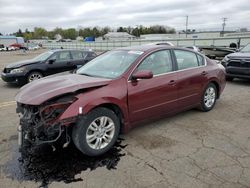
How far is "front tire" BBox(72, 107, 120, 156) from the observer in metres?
3.54

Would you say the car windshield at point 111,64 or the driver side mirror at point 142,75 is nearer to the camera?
the driver side mirror at point 142,75

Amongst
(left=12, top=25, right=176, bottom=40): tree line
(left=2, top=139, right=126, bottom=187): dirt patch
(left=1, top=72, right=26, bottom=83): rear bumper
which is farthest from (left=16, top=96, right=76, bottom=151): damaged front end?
(left=12, top=25, right=176, bottom=40): tree line

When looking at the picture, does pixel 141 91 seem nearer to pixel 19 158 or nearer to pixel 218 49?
pixel 19 158

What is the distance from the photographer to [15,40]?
297 feet

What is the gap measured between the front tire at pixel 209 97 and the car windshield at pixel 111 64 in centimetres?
211

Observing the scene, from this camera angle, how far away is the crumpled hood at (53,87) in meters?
3.49

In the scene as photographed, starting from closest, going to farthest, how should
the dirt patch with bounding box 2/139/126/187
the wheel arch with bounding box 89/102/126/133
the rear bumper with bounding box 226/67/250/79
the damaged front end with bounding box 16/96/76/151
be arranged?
the dirt patch with bounding box 2/139/126/187, the damaged front end with bounding box 16/96/76/151, the wheel arch with bounding box 89/102/126/133, the rear bumper with bounding box 226/67/250/79

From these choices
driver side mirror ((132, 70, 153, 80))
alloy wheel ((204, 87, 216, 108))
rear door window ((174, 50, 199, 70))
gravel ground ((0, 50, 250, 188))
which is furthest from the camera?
alloy wheel ((204, 87, 216, 108))

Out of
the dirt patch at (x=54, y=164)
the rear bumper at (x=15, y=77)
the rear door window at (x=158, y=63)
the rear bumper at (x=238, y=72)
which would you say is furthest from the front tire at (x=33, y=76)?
the rear bumper at (x=238, y=72)

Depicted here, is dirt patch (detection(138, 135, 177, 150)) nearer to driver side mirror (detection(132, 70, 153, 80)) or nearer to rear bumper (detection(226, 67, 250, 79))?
driver side mirror (detection(132, 70, 153, 80))

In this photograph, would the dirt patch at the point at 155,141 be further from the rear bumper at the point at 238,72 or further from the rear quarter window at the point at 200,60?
the rear bumper at the point at 238,72

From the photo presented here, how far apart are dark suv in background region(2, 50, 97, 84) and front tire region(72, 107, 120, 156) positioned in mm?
6178

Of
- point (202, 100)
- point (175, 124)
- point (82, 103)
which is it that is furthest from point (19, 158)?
point (202, 100)

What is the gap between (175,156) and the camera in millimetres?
3768
